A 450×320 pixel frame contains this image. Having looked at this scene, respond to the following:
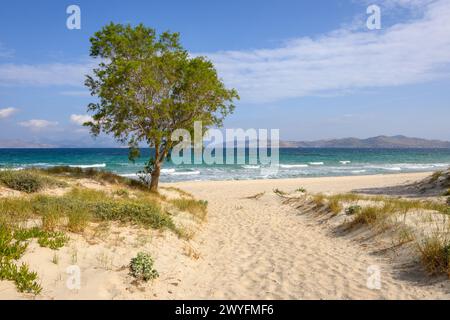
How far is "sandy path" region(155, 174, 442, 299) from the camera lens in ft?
23.1

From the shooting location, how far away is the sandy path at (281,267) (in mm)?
7047

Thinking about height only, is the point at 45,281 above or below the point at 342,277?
above

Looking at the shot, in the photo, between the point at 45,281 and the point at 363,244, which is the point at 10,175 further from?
the point at 363,244

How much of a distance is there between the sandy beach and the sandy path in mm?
21

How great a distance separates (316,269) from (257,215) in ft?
32.7

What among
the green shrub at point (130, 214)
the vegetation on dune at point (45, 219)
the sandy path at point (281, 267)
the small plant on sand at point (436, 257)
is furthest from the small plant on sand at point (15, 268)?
the small plant on sand at point (436, 257)

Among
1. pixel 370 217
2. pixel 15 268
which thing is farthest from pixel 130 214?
pixel 370 217

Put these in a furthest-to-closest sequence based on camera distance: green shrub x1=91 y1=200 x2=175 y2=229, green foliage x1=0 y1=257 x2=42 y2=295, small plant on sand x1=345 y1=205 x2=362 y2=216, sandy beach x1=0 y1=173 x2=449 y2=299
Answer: small plant on sand x1=345 y1=205 x2=362 y2=216 < green shrub x1=91 y1=200 x2=175 y2=229 < sandy beach x1=0 y1=173 x2=449 y2=299 < green foliage x1=0 y1=257 x2=42 y2=295

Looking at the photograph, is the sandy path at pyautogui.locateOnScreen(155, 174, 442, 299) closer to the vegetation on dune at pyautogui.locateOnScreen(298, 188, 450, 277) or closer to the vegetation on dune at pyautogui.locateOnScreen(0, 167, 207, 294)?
the vegetation on dune at pyautogui.locateOnScreen(298, 188, 450, 277)

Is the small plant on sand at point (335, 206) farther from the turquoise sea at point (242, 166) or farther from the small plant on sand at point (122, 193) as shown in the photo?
the turquoise sea at point (242, 166)

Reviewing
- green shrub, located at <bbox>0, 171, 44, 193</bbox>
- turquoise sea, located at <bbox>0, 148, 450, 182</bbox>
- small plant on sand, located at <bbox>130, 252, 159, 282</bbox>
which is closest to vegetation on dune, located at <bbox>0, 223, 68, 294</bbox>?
small plant on sand, located at <bbox>130, 252, 159, 282</bbox>

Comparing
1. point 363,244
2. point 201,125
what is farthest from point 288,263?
point 201,125

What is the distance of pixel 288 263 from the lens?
30.6 feet

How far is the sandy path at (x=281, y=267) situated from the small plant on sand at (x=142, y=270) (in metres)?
0.47
